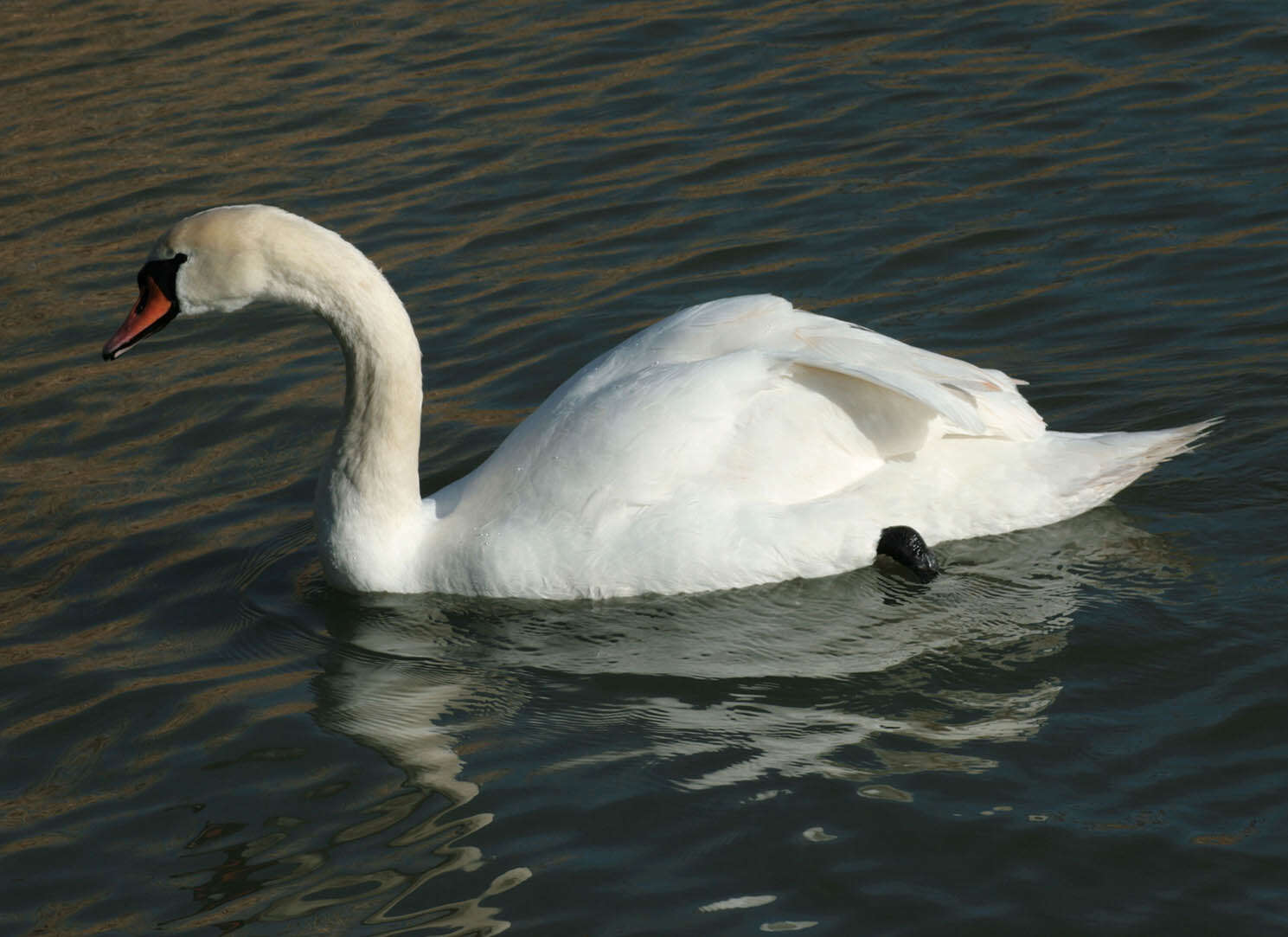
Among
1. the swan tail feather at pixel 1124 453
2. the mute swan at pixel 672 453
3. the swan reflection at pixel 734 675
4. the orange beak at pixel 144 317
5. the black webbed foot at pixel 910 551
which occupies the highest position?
the orange beak at pixel 144 317

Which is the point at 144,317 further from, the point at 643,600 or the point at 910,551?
the point at 910,551

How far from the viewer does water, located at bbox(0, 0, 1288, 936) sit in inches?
187

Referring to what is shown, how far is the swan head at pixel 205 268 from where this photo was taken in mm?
6223

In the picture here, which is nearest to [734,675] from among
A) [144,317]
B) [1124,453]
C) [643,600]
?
[643,600]

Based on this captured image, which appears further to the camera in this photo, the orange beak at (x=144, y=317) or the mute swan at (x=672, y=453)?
the orange beak at (x=144, y=317)

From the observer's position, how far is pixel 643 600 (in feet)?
20.3

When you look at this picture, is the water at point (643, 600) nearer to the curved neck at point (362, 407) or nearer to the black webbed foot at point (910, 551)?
the black webbed foot at point (910, 551)

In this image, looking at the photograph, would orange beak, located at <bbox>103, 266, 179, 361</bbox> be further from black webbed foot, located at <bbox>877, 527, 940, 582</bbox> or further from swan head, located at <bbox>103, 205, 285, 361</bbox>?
black webbed foot, located at <bbox>877, 527, 940, 582</bbox>

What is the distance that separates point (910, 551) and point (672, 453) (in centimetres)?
83

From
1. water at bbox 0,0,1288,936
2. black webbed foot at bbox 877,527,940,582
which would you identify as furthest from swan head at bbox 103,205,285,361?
black webbed foot at bbox 877,527,940,582

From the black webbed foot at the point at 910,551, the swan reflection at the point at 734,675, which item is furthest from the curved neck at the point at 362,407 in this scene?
the black webbed foot at the point at 910,551

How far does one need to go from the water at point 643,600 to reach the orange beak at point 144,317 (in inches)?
36.3

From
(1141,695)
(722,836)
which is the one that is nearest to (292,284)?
(722,836)

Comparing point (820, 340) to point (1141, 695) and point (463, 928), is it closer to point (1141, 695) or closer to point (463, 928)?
point (1141, 695)
